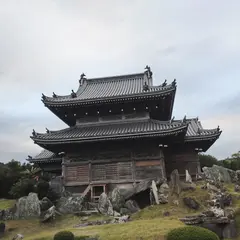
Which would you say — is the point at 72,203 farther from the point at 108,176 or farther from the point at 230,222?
the point at 230,222

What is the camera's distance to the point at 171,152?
33.8 metres

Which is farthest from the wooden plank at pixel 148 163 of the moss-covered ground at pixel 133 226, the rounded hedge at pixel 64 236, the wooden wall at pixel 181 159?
the rounded hedge at pixel 64 236

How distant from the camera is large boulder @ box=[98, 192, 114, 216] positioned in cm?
2527

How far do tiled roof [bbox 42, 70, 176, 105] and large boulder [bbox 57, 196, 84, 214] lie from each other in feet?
32.6

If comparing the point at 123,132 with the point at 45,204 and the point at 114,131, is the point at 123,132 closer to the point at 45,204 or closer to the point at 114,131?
the point at 114,131

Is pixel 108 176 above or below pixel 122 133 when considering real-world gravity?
below

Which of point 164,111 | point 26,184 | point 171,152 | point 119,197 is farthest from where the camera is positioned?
point 164,111

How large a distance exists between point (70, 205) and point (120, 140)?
7.51 m

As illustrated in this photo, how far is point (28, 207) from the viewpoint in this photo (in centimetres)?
2634

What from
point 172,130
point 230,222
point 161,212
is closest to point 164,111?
point 172,130

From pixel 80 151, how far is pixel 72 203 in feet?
18.8

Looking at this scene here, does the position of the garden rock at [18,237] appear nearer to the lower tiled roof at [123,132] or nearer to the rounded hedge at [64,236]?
the rounded hedge at [64,236]

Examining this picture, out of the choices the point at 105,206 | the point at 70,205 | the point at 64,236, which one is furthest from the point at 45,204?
the point at 64,236

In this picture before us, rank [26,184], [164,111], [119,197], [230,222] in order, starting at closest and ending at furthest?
[230,222] → [119,197] → [26,184] → [164,111]
